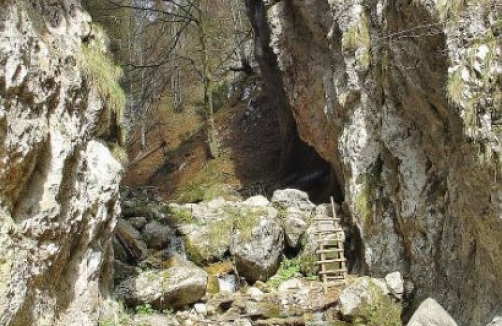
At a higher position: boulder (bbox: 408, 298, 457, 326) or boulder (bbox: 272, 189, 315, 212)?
boulder (bbox: 272, 189, 315, 212)

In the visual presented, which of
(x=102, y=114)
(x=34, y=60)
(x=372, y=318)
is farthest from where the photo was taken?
(x=372, y=318)

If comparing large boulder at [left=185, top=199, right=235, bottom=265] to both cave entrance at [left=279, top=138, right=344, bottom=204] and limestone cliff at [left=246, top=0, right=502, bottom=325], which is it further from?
cave entrance at [left=279, top=138, right=344, bottom=204]

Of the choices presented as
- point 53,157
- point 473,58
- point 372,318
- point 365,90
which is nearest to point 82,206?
point 53,157

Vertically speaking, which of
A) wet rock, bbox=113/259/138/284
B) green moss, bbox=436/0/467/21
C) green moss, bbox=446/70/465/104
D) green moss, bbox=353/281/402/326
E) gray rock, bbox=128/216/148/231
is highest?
green moss, bbox=436/0/467/21

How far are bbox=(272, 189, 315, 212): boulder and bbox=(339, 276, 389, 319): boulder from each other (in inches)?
168

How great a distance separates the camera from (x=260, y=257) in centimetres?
1130

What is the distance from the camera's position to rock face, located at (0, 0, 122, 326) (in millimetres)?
5598

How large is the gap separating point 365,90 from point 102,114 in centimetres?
563

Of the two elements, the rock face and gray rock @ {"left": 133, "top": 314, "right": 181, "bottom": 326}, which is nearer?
the rock face

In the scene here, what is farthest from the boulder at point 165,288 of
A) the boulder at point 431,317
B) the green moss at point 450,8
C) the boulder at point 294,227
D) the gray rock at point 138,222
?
the green moss at point 450,8

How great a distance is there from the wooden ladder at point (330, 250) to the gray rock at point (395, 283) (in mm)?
1611

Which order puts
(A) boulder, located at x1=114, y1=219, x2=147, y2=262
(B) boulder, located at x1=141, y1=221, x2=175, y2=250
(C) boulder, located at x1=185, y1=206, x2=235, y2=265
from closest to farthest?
(A) boulder, located at x1=114, y1=219, x2=147, y2=262 < (B) boulder, located at x1=141, y1=221, x2=175, y2=250 < (C) boulder, located at x1=185, y1=206, x2=235, y2=265

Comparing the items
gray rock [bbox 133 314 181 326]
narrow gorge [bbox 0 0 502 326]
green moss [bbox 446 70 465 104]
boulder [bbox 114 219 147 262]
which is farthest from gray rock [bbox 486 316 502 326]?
boulder [bbox 114 219 147 262]

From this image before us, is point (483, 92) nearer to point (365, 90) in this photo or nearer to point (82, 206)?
point (365, 90)
